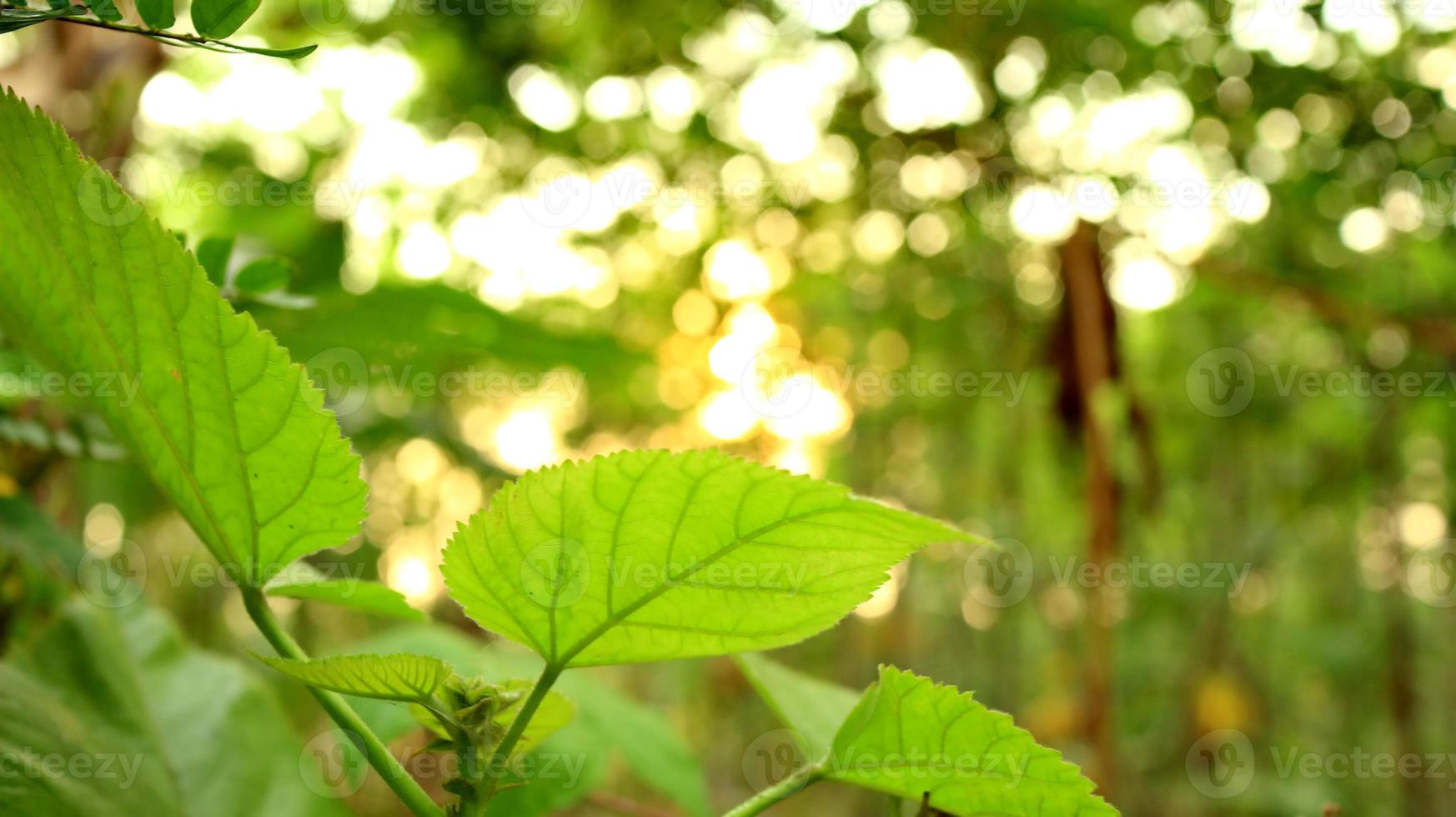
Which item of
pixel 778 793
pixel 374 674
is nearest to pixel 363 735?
pixel 374 674

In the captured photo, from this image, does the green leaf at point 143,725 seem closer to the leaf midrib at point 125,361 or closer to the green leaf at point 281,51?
the leaf midrib at point 125,361

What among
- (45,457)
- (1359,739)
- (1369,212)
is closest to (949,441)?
(1369,212)

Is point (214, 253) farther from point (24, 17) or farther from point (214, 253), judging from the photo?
point (24, 17)

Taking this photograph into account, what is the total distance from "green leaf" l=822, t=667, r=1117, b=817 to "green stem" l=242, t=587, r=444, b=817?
133 millimetres

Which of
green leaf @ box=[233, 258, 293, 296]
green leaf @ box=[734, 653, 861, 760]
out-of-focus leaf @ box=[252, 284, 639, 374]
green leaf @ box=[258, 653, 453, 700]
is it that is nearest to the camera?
green leaf @ box=[258, 653, 453, 700]

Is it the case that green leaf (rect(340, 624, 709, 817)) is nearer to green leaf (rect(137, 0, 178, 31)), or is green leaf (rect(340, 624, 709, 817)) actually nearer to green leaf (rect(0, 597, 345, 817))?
green leaf (rect(0, 597, 345, 817))

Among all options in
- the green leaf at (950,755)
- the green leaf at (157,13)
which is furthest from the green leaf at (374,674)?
the green leaf at (157,13)

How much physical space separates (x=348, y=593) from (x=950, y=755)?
8.7 inches

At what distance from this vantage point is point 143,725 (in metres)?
0.61

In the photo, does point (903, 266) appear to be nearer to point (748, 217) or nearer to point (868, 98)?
point (748, 217)

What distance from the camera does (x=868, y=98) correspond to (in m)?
1.86

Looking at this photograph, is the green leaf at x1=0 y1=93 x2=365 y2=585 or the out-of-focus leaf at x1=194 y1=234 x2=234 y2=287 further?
the out-of-focus leaf at x1=194 y1=234 x2=234 y2=287

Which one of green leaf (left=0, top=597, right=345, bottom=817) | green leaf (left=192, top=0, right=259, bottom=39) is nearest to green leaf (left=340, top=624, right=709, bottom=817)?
green leaf (left=0, top=597, right=345, bottom=817)

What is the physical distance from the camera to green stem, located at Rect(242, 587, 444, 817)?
313mm
